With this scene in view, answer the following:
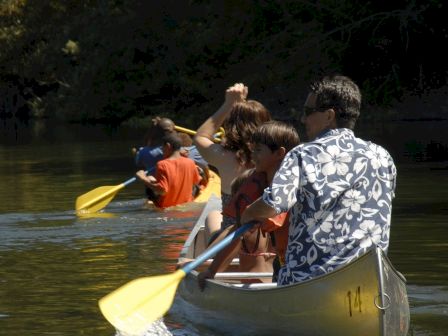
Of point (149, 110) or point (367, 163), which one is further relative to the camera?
point (149, 110)

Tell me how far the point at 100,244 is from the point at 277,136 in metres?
7.06

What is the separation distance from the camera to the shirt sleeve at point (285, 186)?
7293 millimetres

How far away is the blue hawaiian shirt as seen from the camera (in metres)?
7.41

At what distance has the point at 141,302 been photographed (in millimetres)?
8883

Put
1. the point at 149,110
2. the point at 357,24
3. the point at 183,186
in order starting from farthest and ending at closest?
the point at 149,110, the point at 357,24, the point at 183,186

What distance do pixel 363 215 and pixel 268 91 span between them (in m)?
40.9

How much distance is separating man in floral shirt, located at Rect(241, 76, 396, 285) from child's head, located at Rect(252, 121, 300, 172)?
1.58ft

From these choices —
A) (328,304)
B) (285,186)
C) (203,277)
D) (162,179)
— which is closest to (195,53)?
(162,179)

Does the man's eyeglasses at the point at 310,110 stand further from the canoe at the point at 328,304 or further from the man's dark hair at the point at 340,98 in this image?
the canoe at the point at 328,304

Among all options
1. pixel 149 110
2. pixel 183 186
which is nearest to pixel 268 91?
pixel 149 110

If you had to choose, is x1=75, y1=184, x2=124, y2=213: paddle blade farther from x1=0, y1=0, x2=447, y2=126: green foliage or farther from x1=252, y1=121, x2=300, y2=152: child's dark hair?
x1=0, y1=0, x2=447, y2=126: green foliage

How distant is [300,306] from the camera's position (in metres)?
7.83

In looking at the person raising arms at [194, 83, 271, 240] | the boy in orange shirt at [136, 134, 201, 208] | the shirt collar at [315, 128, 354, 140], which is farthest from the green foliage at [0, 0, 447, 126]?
the shirt collar at [315, 128, 354, 140]

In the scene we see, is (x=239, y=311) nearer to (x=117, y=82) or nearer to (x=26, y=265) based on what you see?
(x=26, y=265)
